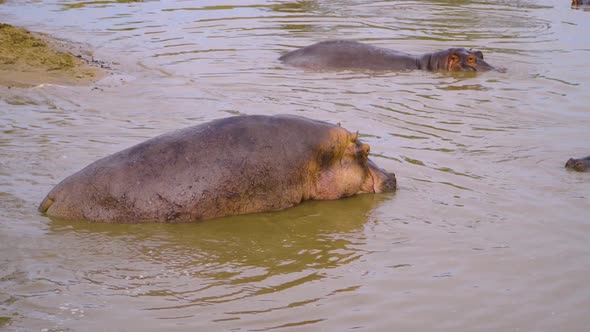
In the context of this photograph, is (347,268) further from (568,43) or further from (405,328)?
(568,43)

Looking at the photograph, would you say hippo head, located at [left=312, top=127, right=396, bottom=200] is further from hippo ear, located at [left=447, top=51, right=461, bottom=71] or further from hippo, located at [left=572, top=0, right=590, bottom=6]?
hippo, located at [left=572, top=0, right=590, bottom=6]

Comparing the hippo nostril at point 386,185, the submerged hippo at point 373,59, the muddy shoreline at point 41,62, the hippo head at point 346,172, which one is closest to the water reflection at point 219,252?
the hippo head at point 346,172

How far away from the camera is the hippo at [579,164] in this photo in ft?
25.2

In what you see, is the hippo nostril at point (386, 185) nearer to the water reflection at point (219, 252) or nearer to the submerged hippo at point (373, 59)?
the water reflection at point (219, 252)

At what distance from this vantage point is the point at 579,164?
7.71 m

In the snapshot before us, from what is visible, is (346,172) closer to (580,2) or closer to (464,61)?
(464,61)

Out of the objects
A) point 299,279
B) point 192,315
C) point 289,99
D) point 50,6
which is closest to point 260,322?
point 192,315

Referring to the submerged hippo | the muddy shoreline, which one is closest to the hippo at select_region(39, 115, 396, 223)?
the muddy shoreline

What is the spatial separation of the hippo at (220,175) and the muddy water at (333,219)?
0.46 ft

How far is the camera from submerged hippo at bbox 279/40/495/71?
496 inches

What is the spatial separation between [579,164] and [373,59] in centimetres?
533

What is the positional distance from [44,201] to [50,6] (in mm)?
13924

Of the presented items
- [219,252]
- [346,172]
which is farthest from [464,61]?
[219,252]

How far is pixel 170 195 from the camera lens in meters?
6.29
